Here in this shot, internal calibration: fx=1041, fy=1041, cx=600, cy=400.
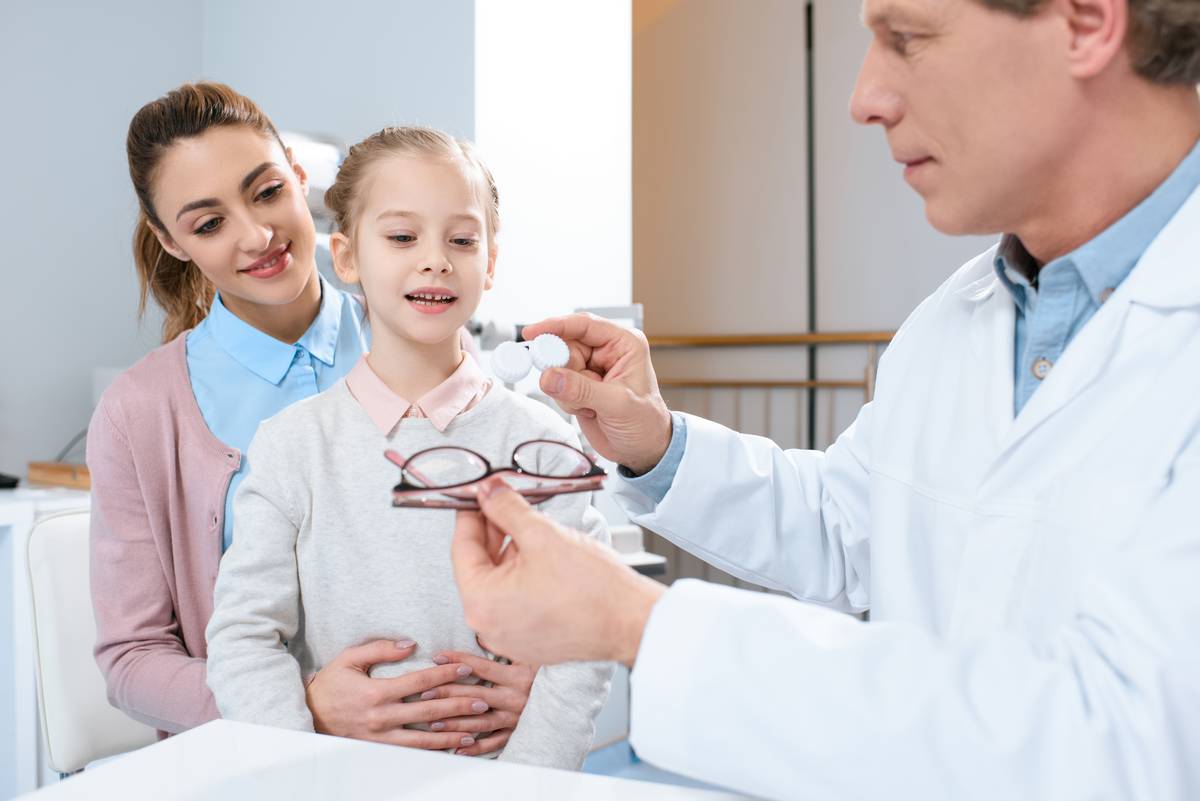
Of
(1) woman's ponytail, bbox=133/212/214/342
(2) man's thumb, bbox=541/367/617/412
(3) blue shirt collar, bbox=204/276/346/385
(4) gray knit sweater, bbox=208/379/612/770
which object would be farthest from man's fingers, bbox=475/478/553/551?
(1) woman's ponytail, bbox=133/212/214/342

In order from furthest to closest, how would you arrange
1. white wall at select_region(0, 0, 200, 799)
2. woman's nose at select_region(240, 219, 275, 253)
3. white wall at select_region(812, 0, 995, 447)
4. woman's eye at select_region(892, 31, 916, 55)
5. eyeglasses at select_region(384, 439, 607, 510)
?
white wall at select_region(812, 0, 995, 447)
white wall at select_region(0, 0, 200, 799)
woman's nose at select_region(240, 219, 275, 253)
woman's eye at select_region(892, 31, 916, 55)
eyeglasses at select_region(384, 439, 607, 510)

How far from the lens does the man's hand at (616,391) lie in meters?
1.14

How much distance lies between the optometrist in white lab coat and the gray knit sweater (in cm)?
21

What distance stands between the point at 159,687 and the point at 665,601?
80 centimetres

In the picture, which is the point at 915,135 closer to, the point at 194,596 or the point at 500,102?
the point at 194,596

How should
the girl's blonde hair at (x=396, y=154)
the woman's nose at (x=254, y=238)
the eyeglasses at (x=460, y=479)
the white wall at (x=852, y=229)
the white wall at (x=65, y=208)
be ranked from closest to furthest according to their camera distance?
the eyeglasses at (x=460, y=479) < the girl's blonde hair at (x=396, y=154) < the woman's nose at (x=254, y=238) < the white wall at (x=65, y=208) < the white wall at (x=852, y=229)

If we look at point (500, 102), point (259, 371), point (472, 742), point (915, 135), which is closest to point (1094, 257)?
point (915, 135)

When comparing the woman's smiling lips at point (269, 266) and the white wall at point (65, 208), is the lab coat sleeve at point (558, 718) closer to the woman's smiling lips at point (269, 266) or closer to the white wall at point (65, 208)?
Result: the woman's smiling lips at point (269, 266)

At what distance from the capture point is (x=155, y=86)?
300 centimetres

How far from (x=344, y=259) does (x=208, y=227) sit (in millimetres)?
251

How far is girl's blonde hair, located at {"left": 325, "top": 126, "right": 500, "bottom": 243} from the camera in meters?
1.24

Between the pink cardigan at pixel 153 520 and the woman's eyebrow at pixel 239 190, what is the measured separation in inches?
8.9

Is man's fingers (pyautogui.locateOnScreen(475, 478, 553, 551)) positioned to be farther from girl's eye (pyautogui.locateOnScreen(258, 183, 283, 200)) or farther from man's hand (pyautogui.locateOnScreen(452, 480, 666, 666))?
girl's eye (pyautogui.locateOnScreen(258, 183, 283, 200))

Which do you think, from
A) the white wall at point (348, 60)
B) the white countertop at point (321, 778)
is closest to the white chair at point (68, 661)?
the white countertop at point (321, 778)
